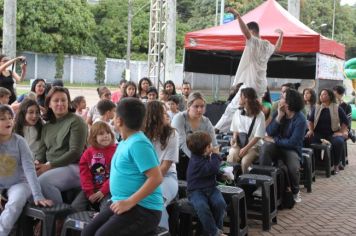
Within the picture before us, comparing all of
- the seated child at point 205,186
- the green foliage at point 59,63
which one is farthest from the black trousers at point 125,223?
the green foliage at point 59,63

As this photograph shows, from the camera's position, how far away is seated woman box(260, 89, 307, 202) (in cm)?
653

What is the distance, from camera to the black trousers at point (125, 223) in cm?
325

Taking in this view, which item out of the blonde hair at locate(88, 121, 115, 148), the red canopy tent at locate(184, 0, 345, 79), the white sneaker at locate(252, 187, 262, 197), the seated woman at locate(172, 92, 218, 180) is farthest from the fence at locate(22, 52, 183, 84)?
the blonde hair at locate(88, 121, 115, 148)

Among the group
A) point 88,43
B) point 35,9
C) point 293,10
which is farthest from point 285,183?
point 88,43

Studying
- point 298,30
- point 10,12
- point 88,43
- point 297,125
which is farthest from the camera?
point 88,43

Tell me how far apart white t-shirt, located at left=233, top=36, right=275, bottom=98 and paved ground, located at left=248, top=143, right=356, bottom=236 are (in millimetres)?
2008

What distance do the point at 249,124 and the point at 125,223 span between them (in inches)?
142

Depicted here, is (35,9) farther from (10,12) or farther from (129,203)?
(129,203)

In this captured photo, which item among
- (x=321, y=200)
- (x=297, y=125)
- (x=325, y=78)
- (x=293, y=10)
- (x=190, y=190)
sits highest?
(x=293, y=10)

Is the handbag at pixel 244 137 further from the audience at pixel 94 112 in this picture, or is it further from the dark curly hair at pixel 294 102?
the audience at pixel 94 112

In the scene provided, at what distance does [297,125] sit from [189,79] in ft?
20.9

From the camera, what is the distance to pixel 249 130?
6.52 meters

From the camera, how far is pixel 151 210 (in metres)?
3.35

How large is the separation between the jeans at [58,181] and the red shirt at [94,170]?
0.24 m
